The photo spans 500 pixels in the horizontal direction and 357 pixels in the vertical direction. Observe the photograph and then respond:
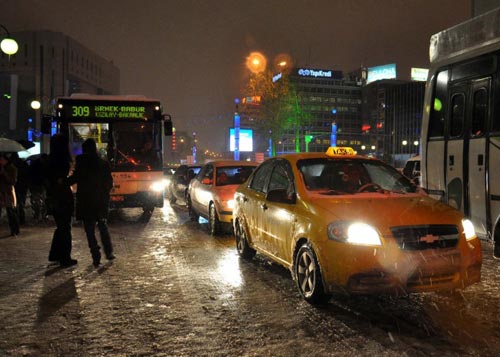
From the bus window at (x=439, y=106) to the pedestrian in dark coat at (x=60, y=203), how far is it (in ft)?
20.3

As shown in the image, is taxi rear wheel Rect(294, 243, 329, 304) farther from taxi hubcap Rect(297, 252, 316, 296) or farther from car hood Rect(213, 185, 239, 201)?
car hood Rect(213, 185, 239, 201)

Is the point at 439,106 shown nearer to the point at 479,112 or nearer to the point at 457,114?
the point at 457,114

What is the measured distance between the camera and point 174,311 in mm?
5250

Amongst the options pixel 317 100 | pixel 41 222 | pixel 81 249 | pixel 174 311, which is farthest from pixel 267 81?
pixel 317 100

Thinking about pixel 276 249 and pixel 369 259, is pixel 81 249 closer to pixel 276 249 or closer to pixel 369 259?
pixel 276 249

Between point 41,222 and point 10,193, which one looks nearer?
point 10,193

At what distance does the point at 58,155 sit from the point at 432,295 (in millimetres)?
5620

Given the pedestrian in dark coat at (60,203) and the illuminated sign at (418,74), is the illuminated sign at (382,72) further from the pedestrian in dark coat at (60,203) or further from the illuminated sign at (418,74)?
the pedestrian in dark coat at (60,203)

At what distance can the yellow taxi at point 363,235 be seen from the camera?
4.82 m

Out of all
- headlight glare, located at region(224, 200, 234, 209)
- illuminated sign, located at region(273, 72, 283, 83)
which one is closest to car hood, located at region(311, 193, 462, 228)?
headlight glare, located at region(224, 200, 234, 209)

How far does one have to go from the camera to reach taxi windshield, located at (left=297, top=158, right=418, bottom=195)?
20.2ft

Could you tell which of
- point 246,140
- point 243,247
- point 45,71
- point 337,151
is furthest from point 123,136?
point 45,71

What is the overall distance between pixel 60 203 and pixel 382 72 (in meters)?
133

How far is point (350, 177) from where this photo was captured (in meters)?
6.46
